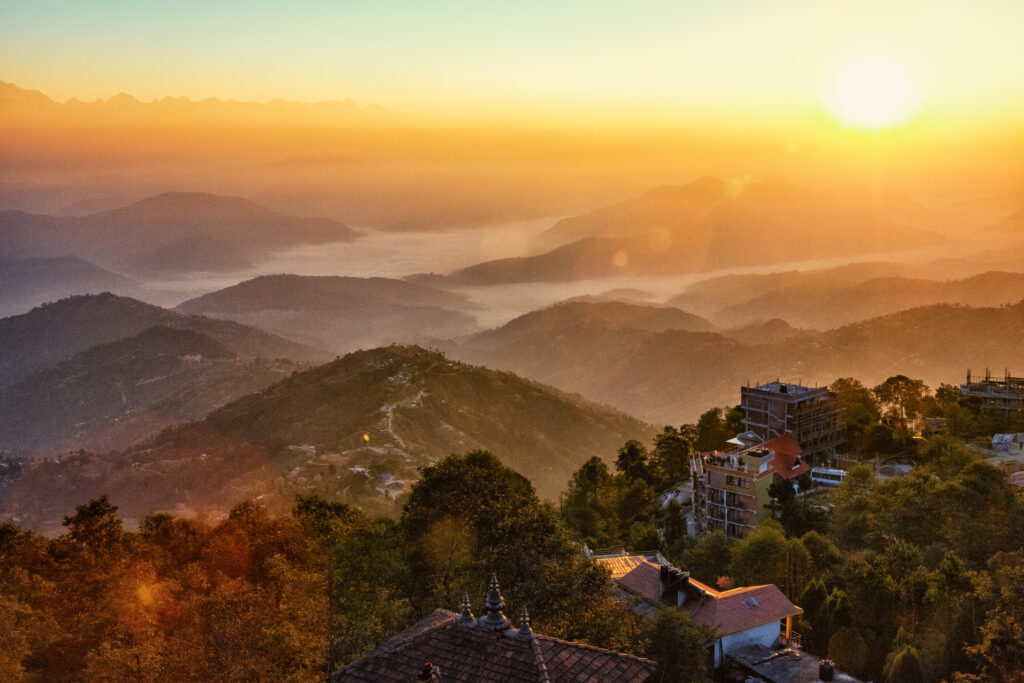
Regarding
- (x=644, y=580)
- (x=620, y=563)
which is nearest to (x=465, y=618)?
(x=644, y=580)

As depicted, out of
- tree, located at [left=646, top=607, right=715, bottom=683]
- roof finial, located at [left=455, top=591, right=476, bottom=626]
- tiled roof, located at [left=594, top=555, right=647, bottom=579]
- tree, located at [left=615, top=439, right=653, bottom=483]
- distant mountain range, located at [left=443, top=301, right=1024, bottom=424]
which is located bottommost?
distant mountain range, located at [left=443, top=301, right=1024, bottom=424]

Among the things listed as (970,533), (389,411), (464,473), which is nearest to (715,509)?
(970,533)

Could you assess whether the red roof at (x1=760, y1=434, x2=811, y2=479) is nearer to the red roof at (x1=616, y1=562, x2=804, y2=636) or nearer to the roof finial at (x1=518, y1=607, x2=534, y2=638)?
the red roof at (x1=616, y1=562, x2=804, y2=636)

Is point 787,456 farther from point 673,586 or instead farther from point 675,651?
point 675,651

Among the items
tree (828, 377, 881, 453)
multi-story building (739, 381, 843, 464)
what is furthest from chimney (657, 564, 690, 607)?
tree (828, 377, 881, 453)

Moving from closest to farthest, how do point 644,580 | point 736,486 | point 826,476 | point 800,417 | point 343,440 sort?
1. point 644,580
2. point 736,486
3. point 826,476
4. point 800,417
5. point 343,440
